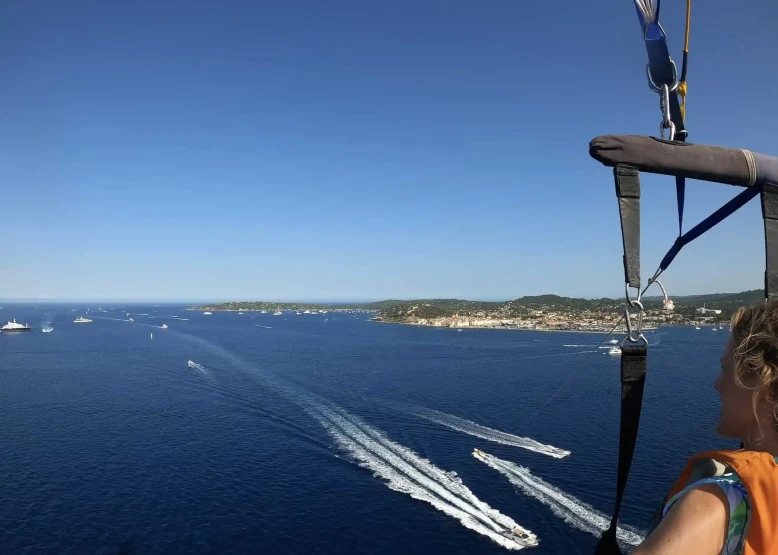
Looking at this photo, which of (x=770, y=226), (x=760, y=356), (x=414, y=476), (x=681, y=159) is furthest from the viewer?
(x=414, y=476)

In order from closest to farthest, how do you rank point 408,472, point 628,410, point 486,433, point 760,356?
point 760,356 < point 628,410 < point 408,472 < point 486,433

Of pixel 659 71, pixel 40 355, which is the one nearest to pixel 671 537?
pixel 659 71

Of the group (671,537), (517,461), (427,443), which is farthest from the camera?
(427,443)

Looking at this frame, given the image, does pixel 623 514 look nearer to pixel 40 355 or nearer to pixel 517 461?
pixel 517 461

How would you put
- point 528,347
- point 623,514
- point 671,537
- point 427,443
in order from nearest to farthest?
point 671,537 → point 623,514 → point 427,443 → point 528,347

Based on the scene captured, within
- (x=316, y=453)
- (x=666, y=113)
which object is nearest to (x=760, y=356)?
(x=666, y=113)

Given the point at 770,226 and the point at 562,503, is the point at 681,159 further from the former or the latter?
the point at 562,503
